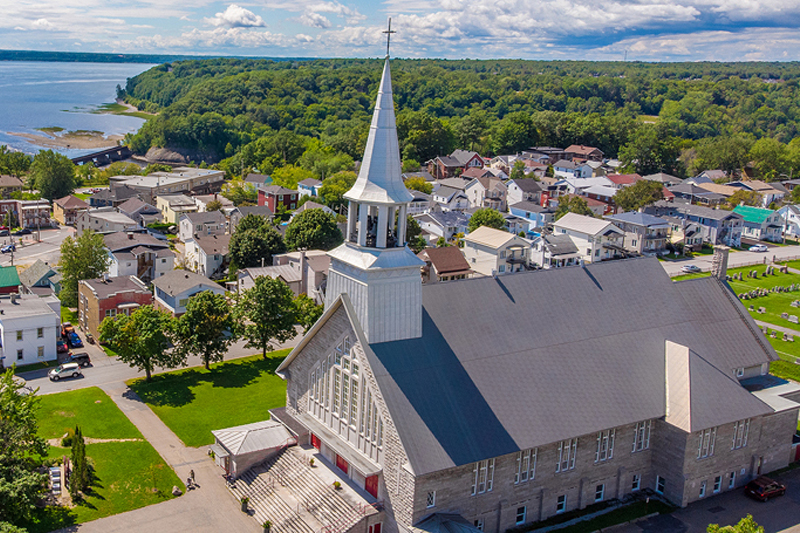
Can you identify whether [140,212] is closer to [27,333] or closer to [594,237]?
[27,333]

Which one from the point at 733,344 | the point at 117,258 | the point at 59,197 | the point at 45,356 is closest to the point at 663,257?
the point at 733,344

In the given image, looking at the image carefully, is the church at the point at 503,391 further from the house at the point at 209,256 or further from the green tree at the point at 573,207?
the green tree at the point at 573,207

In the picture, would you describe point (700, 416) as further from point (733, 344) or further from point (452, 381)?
point (452, 381)

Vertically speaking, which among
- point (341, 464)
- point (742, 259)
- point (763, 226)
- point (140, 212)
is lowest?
point (742, 259)

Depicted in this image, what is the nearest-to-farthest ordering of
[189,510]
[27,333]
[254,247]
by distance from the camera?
[189,510] → [27,333] → [254,247]

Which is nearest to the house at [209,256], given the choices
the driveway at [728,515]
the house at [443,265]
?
the house at [443,265]

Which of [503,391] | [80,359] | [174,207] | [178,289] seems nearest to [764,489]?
[503,391]
